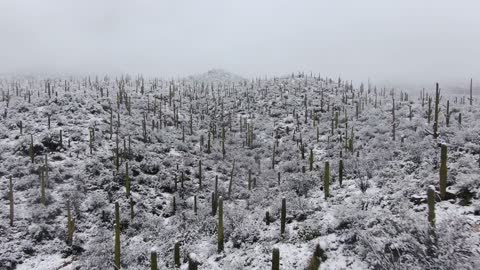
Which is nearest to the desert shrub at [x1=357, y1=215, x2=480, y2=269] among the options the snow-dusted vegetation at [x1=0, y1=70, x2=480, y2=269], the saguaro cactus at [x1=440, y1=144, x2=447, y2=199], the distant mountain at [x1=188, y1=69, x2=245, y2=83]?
the snow-dusted vegetation at [x1=0, y1=70, x2=480, y2=269]

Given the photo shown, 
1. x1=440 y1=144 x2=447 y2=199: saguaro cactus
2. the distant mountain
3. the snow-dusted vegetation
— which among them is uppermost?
the distant mountain

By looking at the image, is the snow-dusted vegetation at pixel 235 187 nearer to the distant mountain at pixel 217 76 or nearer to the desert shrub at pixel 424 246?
the desert shrub at pixel 424 246

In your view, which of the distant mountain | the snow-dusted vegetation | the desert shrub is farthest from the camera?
the distant mountain

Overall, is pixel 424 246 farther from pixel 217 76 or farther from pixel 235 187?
pixel 217 76

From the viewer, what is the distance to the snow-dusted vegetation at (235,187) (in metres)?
9.02

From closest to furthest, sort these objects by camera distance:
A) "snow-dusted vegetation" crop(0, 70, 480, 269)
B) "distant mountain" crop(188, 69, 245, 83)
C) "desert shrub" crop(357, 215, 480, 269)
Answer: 1. "desert shrub" crop(357, 215, 480, 269)
2. "snow-dusted vegetation" crop(0, 70, 480, 269)
3. "distant mountain" crop(188, 69, 245, 83)

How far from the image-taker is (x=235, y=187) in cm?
2498

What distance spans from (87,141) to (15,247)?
12792 mm

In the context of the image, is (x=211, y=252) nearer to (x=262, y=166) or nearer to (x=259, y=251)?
(x=259, y=251)

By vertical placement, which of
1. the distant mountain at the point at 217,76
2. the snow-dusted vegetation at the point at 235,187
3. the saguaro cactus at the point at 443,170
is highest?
the distant mountain at the point at 217,76

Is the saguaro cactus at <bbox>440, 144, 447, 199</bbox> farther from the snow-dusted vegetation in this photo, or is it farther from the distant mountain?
the distant mountain

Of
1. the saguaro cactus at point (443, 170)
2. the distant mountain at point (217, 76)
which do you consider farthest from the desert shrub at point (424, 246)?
the distant mountain at point (217, 76)

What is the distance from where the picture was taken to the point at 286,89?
51906mm

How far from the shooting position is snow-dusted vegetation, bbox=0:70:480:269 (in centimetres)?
902
